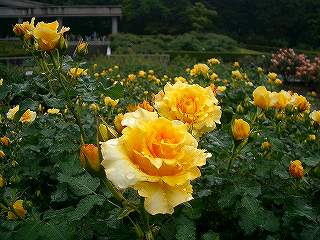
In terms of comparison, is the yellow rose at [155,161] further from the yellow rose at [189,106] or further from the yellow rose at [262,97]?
the yellow rose at [262,97]

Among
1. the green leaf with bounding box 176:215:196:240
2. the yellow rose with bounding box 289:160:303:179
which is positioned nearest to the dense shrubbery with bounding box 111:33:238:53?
the yellow rose with bounding box 289:160:303:179

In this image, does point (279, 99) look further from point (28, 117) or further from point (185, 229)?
point (28, 117)

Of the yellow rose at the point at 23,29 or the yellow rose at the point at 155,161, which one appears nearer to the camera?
the yellow rose at the point at 155,161

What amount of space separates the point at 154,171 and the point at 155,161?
0.11 ft

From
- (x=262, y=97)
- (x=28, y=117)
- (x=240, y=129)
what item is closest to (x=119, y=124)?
(x=240, y=129)

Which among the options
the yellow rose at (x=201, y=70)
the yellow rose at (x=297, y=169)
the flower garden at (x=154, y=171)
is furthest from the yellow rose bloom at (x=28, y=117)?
the yellow rose at (x=201, y=70)

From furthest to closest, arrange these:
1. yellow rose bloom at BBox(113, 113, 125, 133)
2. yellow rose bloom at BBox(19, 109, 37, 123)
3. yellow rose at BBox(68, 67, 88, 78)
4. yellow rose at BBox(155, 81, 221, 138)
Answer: yellow rose bloom at BBox(19, 109, 37, 123)
yellow rose at BBox(68, 67, 88, 78)
yellow rose at BBox(155, 81, 221, 138)
yellow rose bloom at BBox(113, 113, 125, 133)

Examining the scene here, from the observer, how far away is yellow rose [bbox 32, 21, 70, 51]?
1133 mm

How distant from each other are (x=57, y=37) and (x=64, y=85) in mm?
169

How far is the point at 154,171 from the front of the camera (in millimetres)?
662

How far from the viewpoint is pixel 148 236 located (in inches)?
29.7

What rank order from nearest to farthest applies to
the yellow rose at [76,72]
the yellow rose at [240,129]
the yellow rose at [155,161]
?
the yellow rose at [155,161]
the yellow rose at [240,129]
the yellow rose at [76,72]

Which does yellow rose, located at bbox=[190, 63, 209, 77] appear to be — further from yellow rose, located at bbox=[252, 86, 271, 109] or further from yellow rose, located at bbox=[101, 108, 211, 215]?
yellow rose, located at bbox=[101, 108, 211, 215]

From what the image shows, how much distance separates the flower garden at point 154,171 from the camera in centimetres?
67
